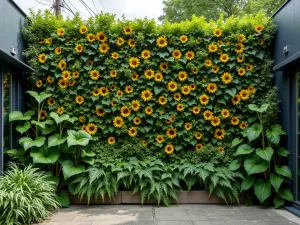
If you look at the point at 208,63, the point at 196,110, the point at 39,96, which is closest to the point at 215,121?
the point at 196,110

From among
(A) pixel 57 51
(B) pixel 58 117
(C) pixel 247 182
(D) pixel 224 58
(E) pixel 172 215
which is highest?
(A) pixel 57 51

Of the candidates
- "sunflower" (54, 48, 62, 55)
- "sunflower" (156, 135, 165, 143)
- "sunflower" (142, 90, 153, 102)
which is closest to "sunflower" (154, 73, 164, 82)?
"sunflower" (142, 90, 153, 102)

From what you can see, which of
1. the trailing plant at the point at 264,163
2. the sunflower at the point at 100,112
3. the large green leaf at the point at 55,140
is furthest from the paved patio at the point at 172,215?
the sunflower at the point at 100,112

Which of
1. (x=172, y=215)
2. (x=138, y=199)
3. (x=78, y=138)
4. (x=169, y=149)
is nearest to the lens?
(x=172, y=215)

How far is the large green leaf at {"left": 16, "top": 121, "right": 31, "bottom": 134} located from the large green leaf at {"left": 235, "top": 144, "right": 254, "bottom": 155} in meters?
3.11

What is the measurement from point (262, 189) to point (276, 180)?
23 cm

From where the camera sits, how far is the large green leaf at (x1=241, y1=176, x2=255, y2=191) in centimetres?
398

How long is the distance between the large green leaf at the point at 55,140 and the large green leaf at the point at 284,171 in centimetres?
309

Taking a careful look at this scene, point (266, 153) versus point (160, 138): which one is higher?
point (160, 138)

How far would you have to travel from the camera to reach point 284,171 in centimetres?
385

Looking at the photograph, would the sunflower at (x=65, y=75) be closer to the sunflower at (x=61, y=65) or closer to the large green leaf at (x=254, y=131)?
the sunflower at (x=61, y=65)

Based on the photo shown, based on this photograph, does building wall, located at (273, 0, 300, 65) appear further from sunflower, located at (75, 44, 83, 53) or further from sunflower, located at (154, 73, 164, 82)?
sunflower, located at (75, 44, 83, 53)

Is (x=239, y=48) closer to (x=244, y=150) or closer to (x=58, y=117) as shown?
(x=244, y=150)

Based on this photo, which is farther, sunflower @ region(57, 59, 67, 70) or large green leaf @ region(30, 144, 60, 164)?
sunflower @ region(57, 59, 67, 70)
